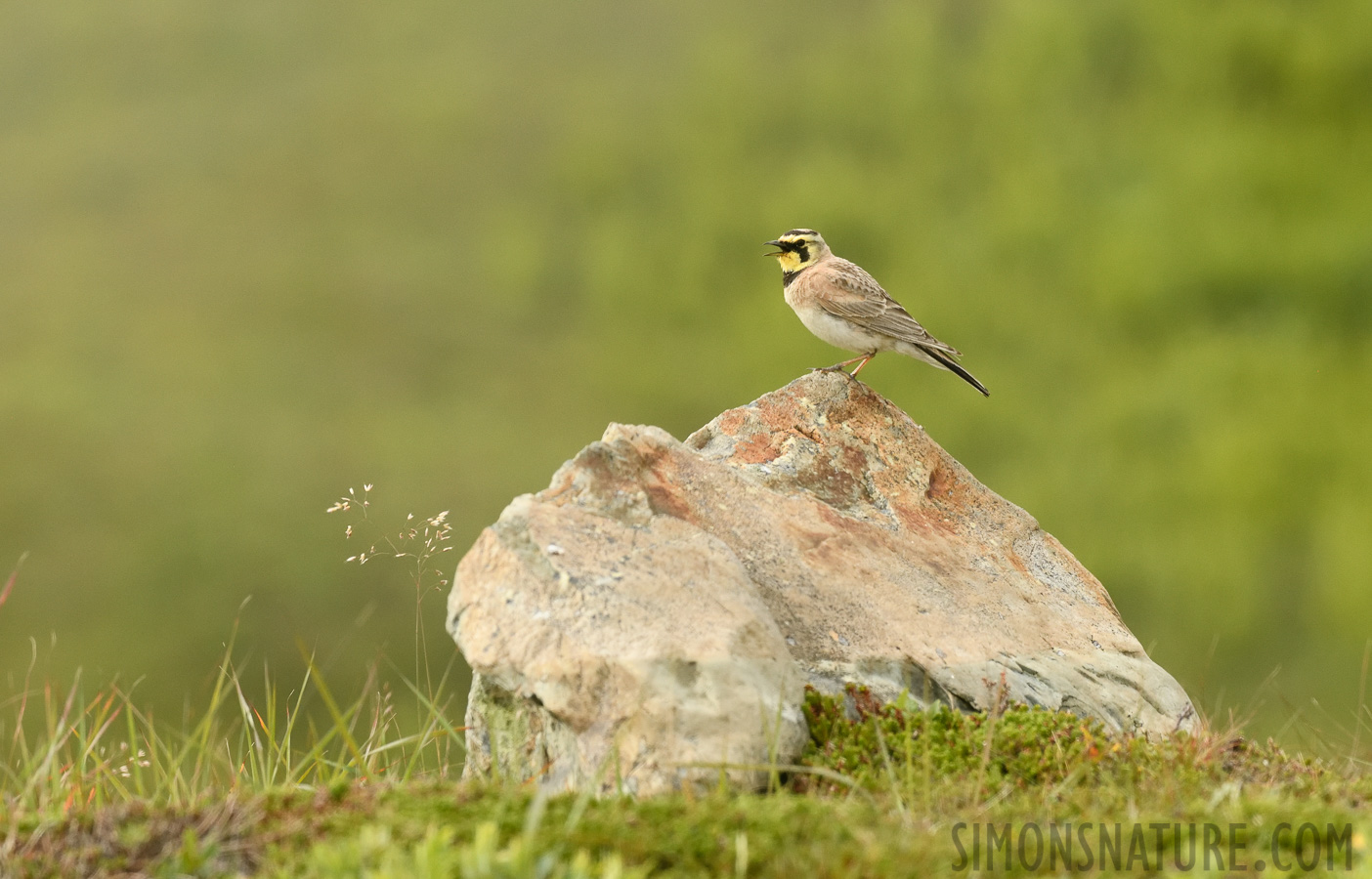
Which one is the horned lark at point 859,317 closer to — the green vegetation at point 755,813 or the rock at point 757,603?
the rock at point 757,603

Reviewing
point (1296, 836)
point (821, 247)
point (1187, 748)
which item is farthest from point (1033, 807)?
point (821, 247)

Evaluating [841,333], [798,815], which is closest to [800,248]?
[841,333]

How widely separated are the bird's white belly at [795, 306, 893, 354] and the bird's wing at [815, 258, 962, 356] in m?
0.05

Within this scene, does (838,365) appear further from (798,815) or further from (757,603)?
(798,815)

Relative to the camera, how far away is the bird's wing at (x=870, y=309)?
275 inches

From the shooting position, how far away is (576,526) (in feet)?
15.9

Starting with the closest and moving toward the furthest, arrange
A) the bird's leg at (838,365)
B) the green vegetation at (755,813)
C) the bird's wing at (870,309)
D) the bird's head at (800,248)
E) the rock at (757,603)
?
the green vegetation at (755,813) → the rock at (757,603) → the bird's leg at (838,365) → the bird's wing at (870,309) → the bird's head at (800,248)

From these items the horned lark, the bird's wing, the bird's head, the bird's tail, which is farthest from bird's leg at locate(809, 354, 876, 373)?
the bird's head

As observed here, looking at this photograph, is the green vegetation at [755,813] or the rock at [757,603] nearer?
the green vegetation at [755,813]

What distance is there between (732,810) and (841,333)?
4.08 metres

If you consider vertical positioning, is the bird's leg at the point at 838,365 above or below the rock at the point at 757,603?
above

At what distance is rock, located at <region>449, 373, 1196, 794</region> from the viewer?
4.27m

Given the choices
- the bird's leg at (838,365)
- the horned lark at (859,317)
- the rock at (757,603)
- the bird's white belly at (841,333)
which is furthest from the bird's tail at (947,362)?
the rock at (757,603)

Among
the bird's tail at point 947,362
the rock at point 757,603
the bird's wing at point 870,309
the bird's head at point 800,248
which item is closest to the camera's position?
the rock at point 757,603
